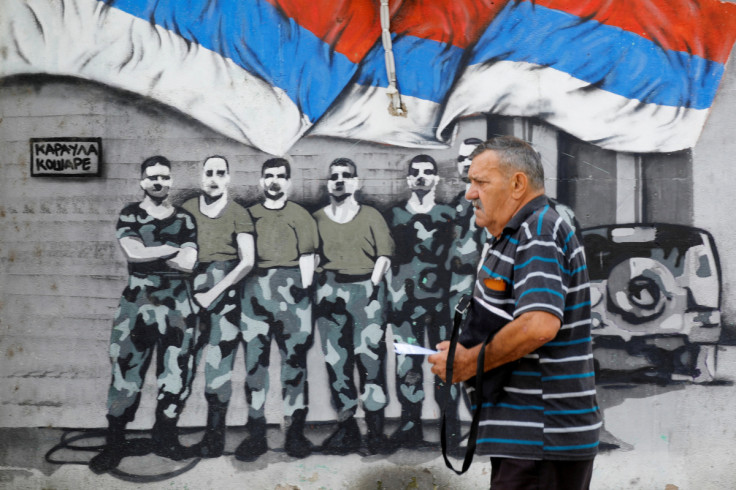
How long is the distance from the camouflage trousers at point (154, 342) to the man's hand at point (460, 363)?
93.0 inches

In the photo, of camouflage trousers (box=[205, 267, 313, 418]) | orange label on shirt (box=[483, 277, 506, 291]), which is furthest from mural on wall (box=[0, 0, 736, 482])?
orange label on shirt (box=[483, 277, 506, 291])

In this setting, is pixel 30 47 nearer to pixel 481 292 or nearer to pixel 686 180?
pixel 481 292

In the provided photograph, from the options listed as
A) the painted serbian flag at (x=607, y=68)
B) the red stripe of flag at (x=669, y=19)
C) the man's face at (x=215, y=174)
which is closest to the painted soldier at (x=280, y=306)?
the man's face at (x=215, y=174)

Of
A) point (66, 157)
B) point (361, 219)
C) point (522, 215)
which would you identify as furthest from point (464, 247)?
point (66, 157)

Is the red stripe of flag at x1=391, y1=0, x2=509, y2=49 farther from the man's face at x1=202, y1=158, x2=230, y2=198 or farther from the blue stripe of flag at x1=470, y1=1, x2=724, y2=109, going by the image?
the man's face at x1=202, y1=158, x2=230, y2=198

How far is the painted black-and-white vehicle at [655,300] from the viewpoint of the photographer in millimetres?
4273

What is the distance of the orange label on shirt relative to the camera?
234cm

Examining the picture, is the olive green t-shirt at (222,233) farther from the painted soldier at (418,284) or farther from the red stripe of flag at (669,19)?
the red stripe of flag at (669,19)

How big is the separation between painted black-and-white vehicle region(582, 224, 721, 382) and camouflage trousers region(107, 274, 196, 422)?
247 cm

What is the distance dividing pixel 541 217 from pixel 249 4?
2.77m

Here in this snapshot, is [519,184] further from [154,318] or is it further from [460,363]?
[154,318]

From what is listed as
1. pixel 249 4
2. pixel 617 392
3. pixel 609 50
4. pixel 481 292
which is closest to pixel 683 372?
pixel 617 392

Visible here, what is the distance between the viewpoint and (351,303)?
4336 millimetres

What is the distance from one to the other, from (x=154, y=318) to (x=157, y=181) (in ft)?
2.74
